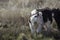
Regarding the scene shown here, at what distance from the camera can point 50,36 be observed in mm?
9375

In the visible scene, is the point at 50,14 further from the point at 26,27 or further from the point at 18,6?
the point at 18,6

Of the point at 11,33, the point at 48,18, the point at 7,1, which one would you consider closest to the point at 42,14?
the point at 48,18

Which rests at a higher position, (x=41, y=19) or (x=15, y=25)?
(x=41, y=19)

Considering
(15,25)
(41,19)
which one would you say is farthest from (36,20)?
(15,25)

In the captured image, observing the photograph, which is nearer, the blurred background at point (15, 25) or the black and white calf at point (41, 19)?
the blurred background at point (15, 25)

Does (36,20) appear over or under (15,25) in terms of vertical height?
over

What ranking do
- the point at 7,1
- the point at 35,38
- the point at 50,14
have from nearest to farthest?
the point at 35,38 < the point at 50,14 < the point at 7,1

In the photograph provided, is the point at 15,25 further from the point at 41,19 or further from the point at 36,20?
the point at 41,19

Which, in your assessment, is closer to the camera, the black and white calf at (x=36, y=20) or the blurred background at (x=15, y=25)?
the blurred background at (x=15, y=25)

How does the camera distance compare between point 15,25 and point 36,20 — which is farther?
point 15,25

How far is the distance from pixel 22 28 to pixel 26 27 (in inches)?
8.4

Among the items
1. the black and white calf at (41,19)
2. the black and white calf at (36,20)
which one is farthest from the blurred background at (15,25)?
the black and white calf at (41,19)

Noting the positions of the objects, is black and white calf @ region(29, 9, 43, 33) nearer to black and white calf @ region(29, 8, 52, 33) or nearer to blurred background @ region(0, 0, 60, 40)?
black and white calf @ region(29, 8, 52, 33)

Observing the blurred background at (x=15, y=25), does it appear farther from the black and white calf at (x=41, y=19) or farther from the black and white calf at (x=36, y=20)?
the black and white calf at (x=41, y=19)
